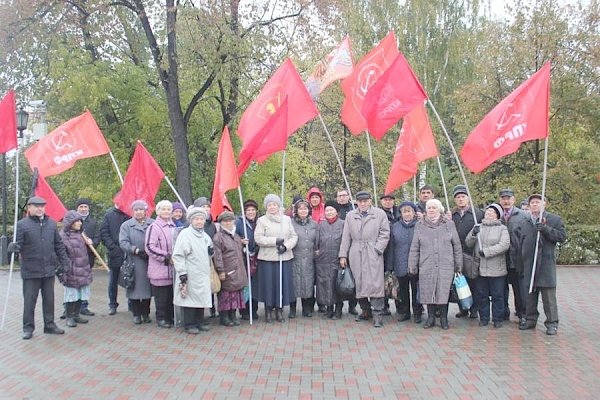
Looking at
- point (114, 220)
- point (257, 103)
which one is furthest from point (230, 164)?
point (114, 220)

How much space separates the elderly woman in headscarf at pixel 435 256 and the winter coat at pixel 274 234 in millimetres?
1735

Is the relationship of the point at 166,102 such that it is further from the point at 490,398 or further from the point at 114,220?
the point at 490,398

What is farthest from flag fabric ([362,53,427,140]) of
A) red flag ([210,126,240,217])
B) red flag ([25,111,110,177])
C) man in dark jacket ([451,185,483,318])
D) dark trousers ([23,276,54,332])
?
dark trousers ([23,276,54,332])

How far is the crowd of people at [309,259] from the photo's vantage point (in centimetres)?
775

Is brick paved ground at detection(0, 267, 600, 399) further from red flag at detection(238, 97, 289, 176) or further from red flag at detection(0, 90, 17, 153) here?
red flag at detection(0, 90, 17, 153)

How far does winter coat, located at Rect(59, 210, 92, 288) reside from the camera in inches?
329

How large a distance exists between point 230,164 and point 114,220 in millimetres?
2329

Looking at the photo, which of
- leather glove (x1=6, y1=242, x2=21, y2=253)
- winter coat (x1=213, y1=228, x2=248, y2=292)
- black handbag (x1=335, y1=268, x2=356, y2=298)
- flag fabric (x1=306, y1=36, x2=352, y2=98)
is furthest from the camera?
flag fabric (x1=306, y1=36, x2=352, y2=98)

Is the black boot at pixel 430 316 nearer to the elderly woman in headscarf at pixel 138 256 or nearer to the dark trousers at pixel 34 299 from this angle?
the elderly woman in headscarf at pixel 138 256

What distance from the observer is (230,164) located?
857 cm

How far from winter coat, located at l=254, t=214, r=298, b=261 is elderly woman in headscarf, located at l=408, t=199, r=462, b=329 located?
5.69 feet

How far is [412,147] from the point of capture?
31.0 feet

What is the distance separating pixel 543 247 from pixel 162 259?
5140 mm

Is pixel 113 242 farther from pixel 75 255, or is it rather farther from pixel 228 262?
pixel 228 262
